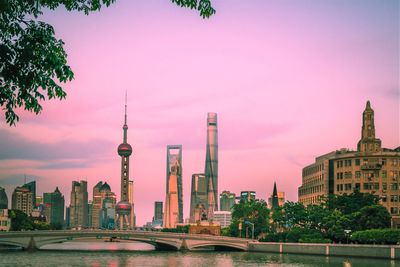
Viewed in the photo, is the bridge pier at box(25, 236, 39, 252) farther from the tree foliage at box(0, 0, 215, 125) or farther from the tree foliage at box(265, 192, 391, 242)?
the tree foliage at box(0, 0, 215, 125)

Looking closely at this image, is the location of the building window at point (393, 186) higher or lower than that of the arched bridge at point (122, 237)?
higher

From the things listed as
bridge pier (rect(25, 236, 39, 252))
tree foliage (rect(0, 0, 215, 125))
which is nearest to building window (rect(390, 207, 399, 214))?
bridge pier (rect(25, 236, 39, 252))

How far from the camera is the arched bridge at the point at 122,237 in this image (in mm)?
171000

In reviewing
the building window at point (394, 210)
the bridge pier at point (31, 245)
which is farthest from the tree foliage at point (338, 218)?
the bridge pier at point (31, 245)

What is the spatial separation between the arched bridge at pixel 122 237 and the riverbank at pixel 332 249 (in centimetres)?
755

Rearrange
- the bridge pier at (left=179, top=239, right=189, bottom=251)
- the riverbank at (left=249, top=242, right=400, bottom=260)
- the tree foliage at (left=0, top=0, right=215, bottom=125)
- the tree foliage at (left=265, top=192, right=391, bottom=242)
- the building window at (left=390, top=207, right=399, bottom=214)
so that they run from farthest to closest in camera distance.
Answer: the building window at (left=390, top=207, right=399, bottom=214)
the bridge pier at (left=179, top=239, right=189, bottom=251)
the tree foliage at (left=265, top=192, right=391, bottom=242)
the riverbank at (left=249, top=242, right=400, bottom=260)
the tree foliage at (left=0, top=0, right=215, bottom=125)

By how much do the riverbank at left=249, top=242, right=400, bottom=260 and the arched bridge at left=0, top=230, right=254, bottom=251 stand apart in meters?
7.55

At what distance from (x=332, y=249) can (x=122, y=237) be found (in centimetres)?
6385

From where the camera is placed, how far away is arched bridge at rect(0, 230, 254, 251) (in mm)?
171000

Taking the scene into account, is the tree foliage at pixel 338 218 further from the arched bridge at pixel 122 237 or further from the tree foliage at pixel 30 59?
the tree foliage at pixel 30 59

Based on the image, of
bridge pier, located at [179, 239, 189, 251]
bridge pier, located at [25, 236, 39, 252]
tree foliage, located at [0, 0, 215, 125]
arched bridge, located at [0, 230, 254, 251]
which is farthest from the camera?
bridge pier, located at [179, 239, 189, 251]

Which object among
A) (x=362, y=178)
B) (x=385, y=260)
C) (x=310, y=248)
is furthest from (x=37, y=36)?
(x=362, y=178)

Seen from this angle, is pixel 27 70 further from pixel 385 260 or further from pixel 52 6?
pixel 385 260

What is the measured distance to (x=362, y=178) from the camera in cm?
19888
